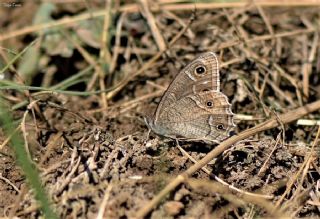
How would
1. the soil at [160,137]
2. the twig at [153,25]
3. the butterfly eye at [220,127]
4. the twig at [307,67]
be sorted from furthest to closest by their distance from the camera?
the twig at [153,25]
the twig at [307,67]
the butterfly eye at [220,127]
the soil at [160,137]

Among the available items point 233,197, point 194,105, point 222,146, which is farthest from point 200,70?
point 233,197

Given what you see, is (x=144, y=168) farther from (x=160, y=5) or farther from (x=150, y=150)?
(x=160, y=5)

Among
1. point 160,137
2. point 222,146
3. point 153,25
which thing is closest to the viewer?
point 222,146

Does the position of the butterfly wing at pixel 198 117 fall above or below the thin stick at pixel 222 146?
above

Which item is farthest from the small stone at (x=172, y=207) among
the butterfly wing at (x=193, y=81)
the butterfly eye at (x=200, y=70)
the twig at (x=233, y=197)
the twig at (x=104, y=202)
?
the butterfly eye at (x=200, y=70)

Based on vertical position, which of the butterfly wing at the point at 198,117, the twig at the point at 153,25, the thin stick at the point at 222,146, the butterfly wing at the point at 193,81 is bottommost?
the thin stick at the point at 222,146

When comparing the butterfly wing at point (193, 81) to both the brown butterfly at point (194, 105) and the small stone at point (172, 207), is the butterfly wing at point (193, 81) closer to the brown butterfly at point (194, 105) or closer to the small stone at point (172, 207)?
the brown butterfly at point (194, 105)

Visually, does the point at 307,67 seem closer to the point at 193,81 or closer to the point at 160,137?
the point at 193,81
